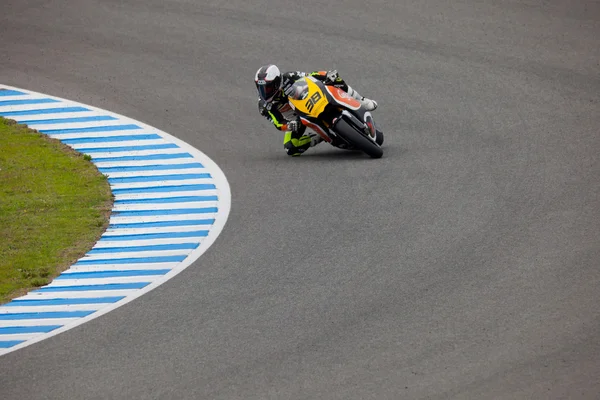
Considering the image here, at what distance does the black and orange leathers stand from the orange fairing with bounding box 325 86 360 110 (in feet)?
0.94

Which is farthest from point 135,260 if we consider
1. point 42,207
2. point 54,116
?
point 54,116

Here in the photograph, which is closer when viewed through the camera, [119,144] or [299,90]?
[299,90]

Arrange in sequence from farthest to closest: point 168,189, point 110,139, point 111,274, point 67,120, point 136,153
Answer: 1. point 67,120
2. point 110,139
3. point 136,153
4. point 168,189
5. point 111,274

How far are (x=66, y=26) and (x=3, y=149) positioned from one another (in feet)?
22.0

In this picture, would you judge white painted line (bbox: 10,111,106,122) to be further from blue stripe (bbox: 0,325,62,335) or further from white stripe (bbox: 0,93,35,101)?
blue stripe (bbox: 0,325,62,335)

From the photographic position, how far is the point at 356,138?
15336mm

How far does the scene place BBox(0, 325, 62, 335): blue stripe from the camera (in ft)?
34.4

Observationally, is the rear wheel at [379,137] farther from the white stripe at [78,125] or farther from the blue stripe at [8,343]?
the blue stripe at [8,343]

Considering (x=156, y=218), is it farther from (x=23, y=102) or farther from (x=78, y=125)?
(x=23, y=102)

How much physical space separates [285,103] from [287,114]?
253 millimetres

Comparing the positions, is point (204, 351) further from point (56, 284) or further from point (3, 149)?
point (3, 149)

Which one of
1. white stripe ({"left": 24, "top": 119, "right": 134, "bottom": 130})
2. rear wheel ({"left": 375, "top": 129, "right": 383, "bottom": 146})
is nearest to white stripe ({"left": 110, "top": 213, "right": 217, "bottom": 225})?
rear wheel ({"left": 375, "top": 129, "right": 383, "bottom": 146})

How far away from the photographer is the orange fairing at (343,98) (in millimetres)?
15609

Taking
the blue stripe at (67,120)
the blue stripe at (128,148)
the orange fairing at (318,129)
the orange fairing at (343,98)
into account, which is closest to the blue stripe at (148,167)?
the blue stripe at (128,148)
